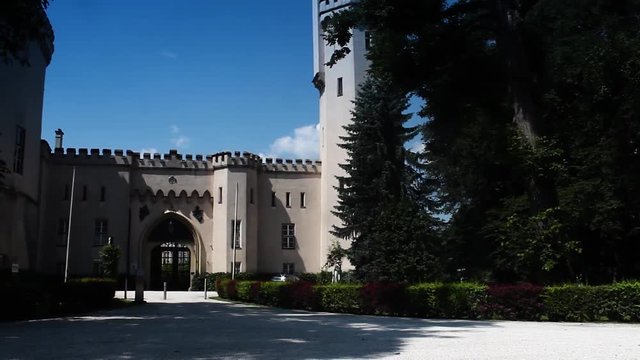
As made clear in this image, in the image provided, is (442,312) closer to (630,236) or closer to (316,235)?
(630,236)

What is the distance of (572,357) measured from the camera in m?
7.94

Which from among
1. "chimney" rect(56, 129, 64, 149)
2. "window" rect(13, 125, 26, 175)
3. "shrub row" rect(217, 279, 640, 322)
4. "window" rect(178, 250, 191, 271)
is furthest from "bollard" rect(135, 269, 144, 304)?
"chimney" rect(56, 129, 64, 149)

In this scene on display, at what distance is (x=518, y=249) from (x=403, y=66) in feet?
22.4

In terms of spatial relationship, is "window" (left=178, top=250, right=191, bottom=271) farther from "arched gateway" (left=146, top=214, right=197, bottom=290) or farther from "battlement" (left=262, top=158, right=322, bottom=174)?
"battlement" (left=262, top=158, right=322, bottom=174)

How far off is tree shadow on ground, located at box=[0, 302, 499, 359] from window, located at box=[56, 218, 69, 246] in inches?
1175

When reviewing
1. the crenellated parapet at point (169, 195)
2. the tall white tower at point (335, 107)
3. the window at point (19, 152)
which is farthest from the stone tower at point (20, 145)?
the tall white tower at point (335, 107)

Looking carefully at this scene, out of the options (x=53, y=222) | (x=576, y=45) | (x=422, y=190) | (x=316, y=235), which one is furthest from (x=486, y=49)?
(x=53, y=222)

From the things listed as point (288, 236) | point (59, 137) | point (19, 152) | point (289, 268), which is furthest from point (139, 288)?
point (59, 137)

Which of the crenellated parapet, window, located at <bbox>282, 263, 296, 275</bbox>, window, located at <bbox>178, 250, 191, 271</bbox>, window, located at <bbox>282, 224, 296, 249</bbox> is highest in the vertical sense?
the crenellated parapet

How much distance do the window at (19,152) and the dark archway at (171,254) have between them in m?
17.1

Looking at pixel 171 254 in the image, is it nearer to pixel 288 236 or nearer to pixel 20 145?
pixel 288 236

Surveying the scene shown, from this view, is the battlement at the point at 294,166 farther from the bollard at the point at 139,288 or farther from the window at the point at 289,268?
the bollard at the point at 139,288

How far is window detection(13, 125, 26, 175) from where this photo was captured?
86.6 ft

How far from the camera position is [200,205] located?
44.2 m
